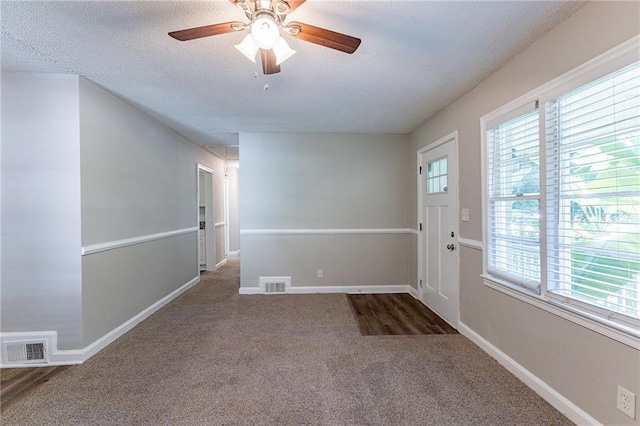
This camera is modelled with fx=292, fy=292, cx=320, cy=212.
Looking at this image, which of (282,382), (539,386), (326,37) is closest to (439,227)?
(539,386)

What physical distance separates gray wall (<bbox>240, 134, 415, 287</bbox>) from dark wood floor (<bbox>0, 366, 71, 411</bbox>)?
2222mm

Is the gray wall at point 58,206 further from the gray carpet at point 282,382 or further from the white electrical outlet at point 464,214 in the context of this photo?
the white electrical outlet at point 464,214

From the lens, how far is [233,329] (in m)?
2.96

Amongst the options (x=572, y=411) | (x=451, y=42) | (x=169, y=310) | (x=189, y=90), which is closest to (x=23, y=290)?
(x=169, y=310)

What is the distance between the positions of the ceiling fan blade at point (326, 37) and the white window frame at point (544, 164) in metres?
1.25

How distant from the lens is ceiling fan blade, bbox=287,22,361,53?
1.41m

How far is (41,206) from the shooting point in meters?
2.33

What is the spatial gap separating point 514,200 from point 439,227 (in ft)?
4.08

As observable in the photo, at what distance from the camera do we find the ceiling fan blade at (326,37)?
55.5 inches

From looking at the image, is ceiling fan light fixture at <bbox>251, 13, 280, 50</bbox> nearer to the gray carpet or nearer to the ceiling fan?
the ceiling fan

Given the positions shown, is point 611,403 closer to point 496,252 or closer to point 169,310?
point 496,252

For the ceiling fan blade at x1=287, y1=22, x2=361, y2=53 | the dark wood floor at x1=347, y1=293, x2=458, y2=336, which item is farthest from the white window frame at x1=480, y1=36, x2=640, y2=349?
the ceiling fan blade at x1=287, y1=22, x2=361, y2=53

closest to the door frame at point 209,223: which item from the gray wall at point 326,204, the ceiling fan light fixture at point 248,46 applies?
the gray wall at point 326,204

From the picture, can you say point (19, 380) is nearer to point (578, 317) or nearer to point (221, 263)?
point (578, 317)
